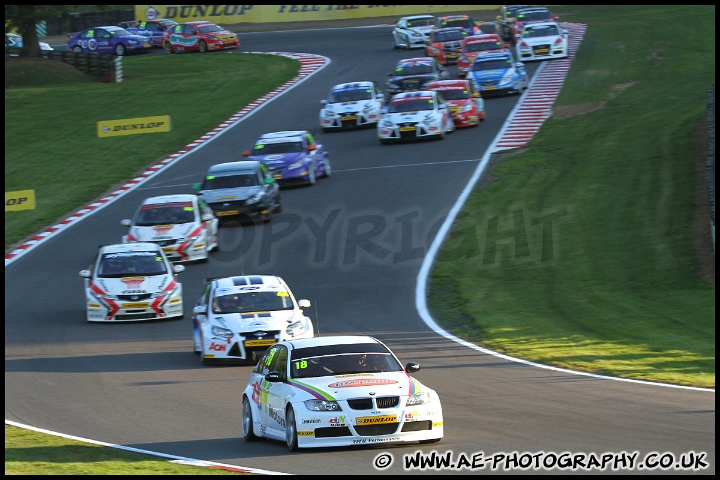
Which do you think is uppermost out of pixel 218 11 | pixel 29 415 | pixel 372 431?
pixel 372 431

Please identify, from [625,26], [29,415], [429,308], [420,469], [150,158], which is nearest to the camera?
[420,469]

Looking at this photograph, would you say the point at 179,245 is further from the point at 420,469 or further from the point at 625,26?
the point at 625,26

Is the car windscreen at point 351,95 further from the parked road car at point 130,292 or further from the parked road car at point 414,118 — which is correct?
the parked road car at point 130,292

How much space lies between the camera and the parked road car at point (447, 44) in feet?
172

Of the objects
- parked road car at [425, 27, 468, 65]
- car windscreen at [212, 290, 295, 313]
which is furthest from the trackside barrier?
car windscreen at [212, 290, 295, 313]

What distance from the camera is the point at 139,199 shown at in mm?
33219

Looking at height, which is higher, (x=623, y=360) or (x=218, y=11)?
(x=623, y=360)

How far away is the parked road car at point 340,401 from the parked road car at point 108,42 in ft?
168

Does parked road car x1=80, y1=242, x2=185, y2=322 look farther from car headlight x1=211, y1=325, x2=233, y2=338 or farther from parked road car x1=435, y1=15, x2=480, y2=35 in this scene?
parked road car x1=435, y1=15, x2=480, y2=35

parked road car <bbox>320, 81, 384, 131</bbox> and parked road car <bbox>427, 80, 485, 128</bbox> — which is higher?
parked road car <bbox>427, 80, 485, 128</bbox>

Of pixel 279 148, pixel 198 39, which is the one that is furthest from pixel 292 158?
pixel 198 39

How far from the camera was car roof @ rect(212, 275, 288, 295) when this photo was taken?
19.7 m

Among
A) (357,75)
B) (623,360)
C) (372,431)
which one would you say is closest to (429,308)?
(623,360)

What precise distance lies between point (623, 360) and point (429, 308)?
5.64 m
